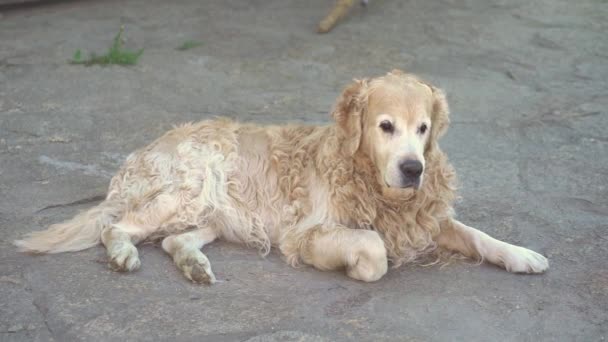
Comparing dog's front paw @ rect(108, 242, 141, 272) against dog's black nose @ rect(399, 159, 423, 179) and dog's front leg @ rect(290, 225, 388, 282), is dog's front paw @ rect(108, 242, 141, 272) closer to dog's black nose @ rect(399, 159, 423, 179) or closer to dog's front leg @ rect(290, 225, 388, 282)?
dog's front leg @ rect(290, 225, 388, 282)

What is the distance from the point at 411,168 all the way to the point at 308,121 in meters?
2.67

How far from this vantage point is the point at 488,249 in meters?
4.51

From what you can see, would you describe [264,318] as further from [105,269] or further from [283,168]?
[283,168]

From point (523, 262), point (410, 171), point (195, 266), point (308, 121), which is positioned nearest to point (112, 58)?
point (308, 121)

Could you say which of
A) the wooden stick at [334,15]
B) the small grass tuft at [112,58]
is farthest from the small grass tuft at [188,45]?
the wooden stick at [334,15]

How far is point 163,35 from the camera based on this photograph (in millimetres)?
8867

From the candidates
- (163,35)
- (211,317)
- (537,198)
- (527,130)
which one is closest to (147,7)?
(163,35)

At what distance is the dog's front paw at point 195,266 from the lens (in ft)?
13.7

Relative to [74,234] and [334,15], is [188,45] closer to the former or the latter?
[334,15]

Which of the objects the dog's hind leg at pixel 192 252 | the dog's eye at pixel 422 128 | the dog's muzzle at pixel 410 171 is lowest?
the dog's hind leg at pixel 192 252

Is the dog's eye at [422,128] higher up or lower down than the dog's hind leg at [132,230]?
higher up

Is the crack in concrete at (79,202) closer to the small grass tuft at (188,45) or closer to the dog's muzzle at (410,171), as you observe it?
the dog's muzzle at (410,171)

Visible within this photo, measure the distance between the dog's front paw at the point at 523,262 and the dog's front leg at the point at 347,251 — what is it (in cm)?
69

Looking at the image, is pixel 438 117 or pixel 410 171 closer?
pixel 410 171
